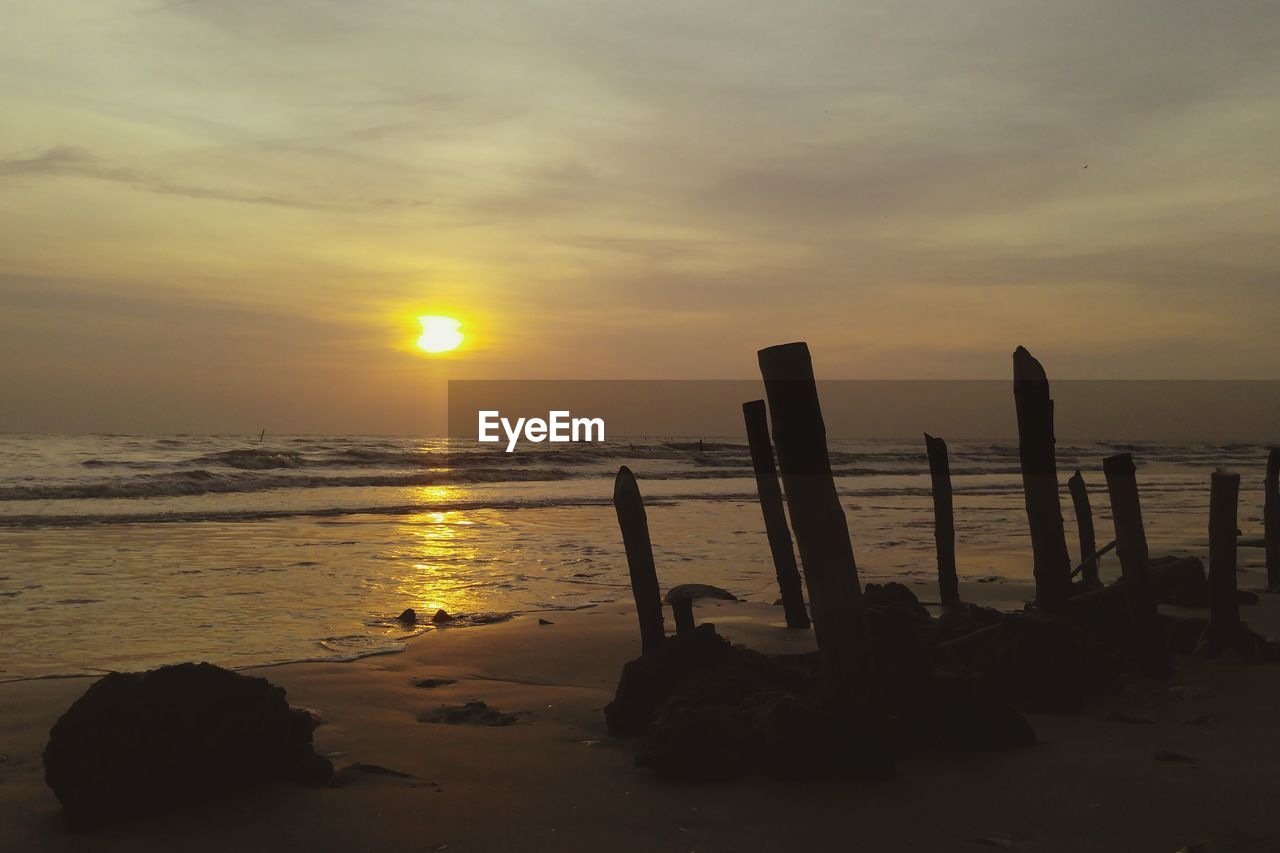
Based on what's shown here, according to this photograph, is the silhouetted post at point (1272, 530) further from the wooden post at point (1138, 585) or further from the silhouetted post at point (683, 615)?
the silhouetted post at point (683, 615)

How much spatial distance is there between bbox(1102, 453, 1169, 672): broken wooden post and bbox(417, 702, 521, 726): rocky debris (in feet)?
16.5

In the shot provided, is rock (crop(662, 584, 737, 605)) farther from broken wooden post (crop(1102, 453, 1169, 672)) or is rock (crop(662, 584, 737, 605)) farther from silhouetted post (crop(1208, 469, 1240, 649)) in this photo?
silhouetted post (crop(1208, 469, 1240, 649))

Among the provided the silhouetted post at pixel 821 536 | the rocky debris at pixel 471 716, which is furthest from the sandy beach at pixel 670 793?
the silhouetted post at pixel 821 536

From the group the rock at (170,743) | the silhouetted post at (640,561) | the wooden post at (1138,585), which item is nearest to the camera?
the rock at (170,743)

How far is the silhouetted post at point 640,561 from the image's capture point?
784cm

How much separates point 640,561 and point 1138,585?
4120mm

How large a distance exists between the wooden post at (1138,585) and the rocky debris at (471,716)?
16.5 feet

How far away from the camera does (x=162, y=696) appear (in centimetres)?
538

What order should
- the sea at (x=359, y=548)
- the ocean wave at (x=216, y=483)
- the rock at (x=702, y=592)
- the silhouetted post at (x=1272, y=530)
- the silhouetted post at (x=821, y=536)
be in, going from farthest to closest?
the ocean wave at (x=216, y=483), the silhouetted post at (x=1272, y=530), the rock at (x=702, y=592), the sea at (x=359, y=548), the silhouetted post at (x=821, y=536)

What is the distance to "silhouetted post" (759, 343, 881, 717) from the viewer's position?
5.98 meters

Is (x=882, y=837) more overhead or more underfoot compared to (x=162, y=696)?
more underfoot

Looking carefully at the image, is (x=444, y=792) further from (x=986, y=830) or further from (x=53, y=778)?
(x=986, y=830)

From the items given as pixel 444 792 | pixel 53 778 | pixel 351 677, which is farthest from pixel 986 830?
pixel 351 677

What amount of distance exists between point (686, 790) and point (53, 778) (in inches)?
129
